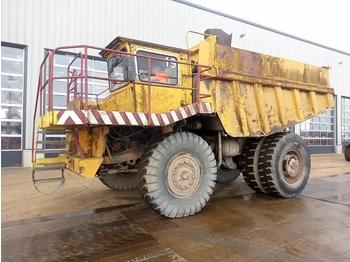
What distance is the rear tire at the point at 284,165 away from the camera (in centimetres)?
587

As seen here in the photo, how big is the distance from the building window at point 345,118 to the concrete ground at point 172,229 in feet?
57.2

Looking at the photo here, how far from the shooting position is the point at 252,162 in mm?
6074

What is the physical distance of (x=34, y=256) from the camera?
3234 millimetres

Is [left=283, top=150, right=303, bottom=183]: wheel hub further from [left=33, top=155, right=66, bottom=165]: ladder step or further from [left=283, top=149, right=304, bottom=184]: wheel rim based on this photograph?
[left=33, top=155, right=66, bottom=165]: ladder step

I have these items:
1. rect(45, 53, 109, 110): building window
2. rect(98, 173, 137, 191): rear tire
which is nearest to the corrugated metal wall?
rect(45, 53, 109, 110): building window

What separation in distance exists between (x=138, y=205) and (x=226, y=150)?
199 centimetres

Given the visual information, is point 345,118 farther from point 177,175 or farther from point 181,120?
point 177,175

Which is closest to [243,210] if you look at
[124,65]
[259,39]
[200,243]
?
[200,243]

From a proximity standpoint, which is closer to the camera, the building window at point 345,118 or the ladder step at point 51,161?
the ladder step at point 51,161

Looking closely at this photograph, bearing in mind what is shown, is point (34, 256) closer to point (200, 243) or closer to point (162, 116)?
point (200, 243)

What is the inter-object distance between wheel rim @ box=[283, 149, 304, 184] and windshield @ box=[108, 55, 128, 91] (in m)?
3.67

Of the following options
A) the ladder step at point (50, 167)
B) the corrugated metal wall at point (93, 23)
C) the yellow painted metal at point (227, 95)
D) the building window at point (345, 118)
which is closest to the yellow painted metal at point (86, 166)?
the yellow painted metal at point (227, 95)

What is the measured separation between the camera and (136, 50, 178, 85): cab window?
489 cm

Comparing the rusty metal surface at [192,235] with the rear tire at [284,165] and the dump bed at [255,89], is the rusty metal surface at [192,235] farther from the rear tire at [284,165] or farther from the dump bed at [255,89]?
the dump bed at [255,89]
